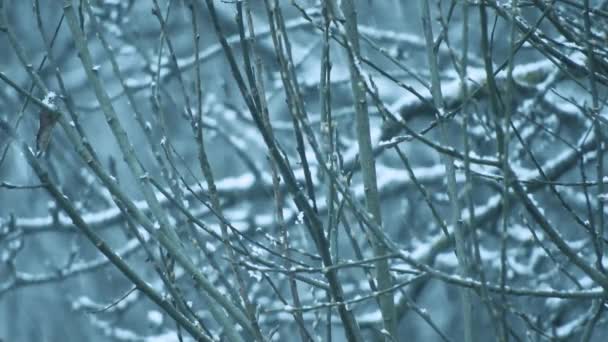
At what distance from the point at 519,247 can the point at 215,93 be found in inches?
83.3

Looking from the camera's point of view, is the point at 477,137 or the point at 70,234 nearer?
the point at 477,137

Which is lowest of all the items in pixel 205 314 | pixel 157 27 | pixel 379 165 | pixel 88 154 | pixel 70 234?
pixel 88 154

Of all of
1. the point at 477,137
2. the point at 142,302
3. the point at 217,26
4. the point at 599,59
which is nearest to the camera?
the point at 217,26

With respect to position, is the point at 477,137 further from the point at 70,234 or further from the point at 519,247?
the point at 70,234

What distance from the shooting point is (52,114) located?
160 cm

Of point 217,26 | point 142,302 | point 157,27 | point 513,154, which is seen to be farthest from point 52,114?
point 142,302

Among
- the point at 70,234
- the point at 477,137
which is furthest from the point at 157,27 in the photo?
the point at 477,137

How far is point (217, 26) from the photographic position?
1533 mm

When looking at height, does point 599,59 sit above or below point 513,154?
below

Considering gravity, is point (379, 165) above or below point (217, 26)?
above

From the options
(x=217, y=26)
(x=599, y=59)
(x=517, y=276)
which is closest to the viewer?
(x=217, y=26)

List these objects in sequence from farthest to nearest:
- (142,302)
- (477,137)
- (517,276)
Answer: (142,302) → (517,276) → (477,137)

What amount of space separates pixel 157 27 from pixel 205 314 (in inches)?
75.6

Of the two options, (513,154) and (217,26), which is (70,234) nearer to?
(513,154)
